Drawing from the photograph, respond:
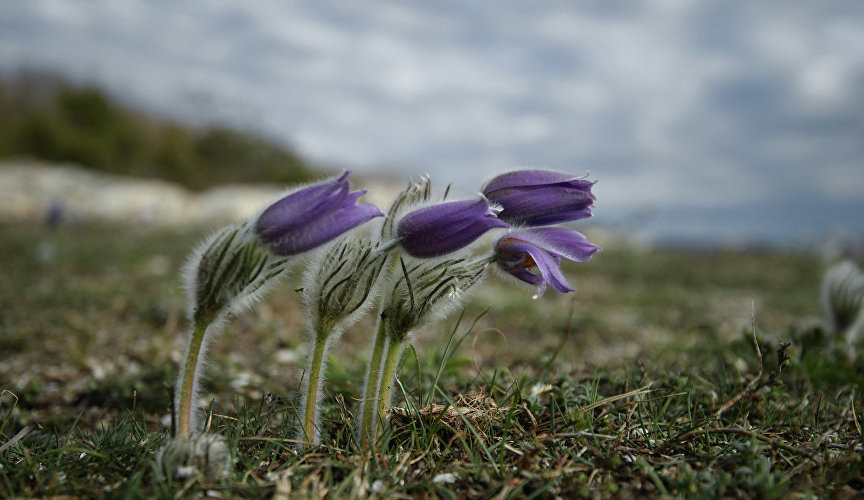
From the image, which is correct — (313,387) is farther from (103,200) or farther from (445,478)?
(103,200)

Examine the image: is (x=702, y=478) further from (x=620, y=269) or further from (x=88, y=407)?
(x=620, y=269)

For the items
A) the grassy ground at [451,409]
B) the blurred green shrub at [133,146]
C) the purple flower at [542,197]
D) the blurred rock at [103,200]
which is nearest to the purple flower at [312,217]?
the purple flower at [542,197]

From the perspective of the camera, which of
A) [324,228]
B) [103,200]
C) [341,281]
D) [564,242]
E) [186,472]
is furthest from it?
[103,200]

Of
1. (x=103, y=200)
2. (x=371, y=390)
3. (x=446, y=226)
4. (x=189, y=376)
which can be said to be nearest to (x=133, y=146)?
(x=103, y=200)

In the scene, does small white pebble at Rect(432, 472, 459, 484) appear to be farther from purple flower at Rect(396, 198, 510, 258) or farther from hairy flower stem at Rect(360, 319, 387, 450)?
purple flower at Rect(396, 198, 510, 258)

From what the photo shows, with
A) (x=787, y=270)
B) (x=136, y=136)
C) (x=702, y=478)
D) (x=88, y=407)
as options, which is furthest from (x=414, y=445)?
(x=136, y=136)

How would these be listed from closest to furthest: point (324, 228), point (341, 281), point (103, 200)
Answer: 1. point (324, 228)
2. point (341, 281)
3. point (103, 200)
